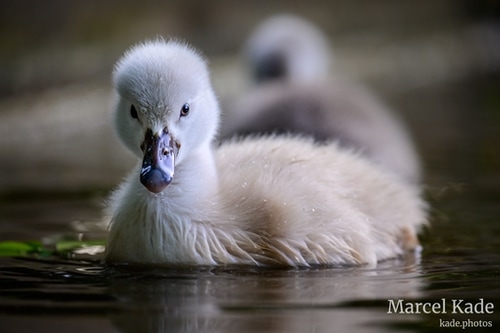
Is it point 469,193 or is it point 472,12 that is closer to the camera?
point 469,193

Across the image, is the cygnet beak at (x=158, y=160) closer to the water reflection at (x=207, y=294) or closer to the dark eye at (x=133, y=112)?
the dark eye at (x=133, y=112)

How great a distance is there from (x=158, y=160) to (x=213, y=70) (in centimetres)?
754

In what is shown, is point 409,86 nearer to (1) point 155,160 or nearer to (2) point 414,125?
(2) point 414,125

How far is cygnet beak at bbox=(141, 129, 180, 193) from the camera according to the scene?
3.94 meters

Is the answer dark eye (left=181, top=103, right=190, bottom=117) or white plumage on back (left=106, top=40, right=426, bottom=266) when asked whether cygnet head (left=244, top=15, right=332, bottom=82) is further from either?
dark eye (left=181, top=103, right=190, bottom=117)

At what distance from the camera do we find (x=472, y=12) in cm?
1500

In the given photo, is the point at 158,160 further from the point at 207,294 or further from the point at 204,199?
the point at 207,294

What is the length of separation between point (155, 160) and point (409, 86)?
931cm

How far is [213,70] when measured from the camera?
11.5m

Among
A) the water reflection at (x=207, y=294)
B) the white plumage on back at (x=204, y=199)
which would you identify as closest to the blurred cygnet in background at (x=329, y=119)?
the white plumage on back at (x=204, y=199)

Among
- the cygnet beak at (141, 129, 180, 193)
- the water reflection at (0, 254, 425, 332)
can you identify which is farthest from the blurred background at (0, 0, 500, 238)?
the cygnet beak at (141, 129, 180, 193)

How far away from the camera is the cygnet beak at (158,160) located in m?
3.94

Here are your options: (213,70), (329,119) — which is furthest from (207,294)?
(213,70)

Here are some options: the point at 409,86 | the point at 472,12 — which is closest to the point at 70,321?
the point at 409,86
